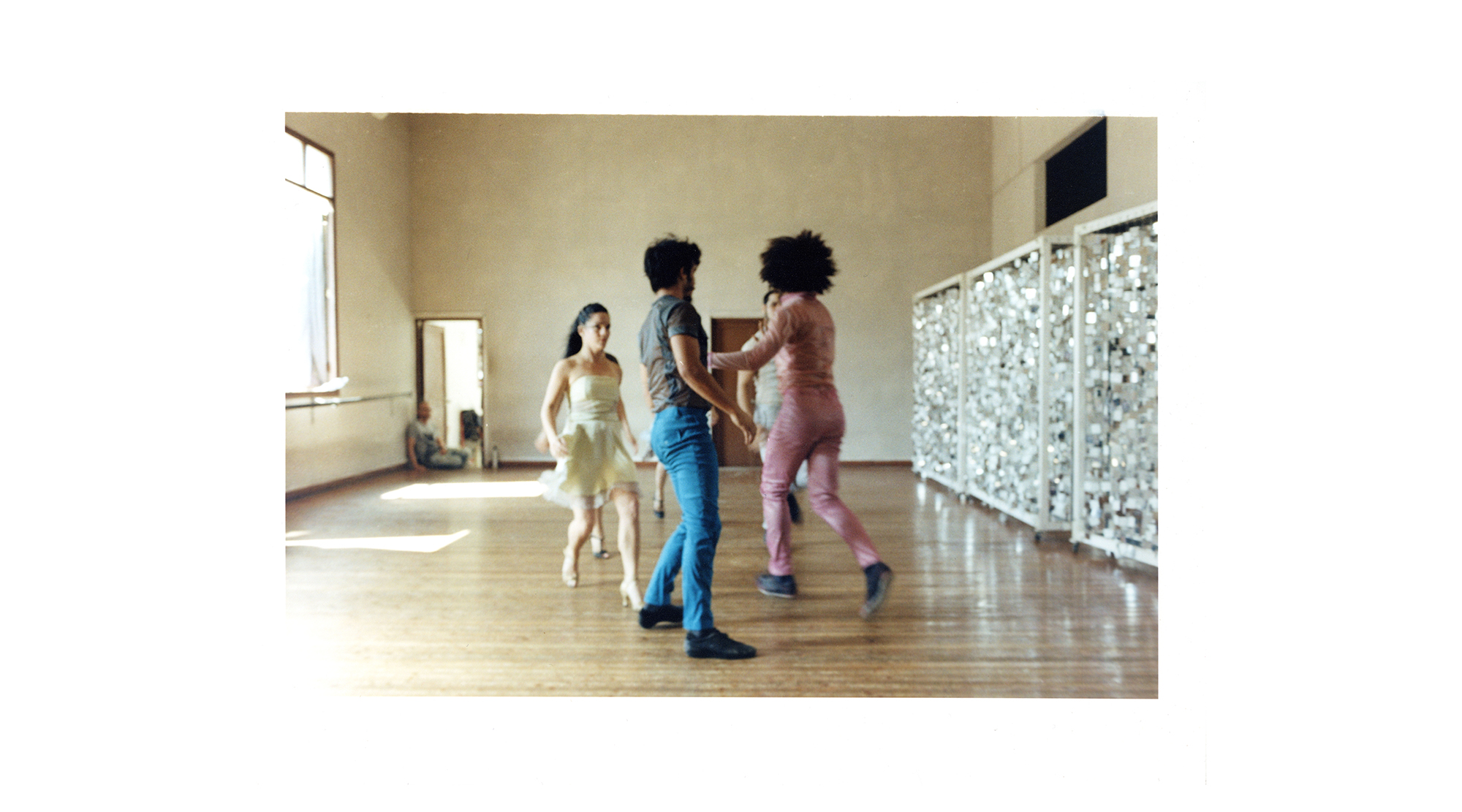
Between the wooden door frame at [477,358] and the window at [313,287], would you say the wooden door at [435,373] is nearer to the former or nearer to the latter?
the wooden door frame at [477,358]

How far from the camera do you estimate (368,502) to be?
155 inches

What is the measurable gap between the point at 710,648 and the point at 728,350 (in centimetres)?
101

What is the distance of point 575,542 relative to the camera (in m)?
3.01

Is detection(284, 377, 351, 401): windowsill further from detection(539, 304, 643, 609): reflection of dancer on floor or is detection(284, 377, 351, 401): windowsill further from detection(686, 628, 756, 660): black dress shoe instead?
detection(686, 628, 756, 660): black dress shoe

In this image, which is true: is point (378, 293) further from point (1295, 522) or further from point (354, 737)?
point (1295, 522)

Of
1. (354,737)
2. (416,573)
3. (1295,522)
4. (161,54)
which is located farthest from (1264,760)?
(416,573)

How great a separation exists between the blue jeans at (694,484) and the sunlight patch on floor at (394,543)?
200cm

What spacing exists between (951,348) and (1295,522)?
3792 millimetres

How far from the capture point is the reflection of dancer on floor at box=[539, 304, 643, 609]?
8.77ft

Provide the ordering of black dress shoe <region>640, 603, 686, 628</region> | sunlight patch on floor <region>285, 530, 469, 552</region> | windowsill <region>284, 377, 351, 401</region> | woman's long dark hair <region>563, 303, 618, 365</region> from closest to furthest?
1. black dress shoe <region>640, 603, 686, 628</region>
2. woman's long dark hair <region>563, 303, 618, 365</region>
3. windowsill <region>284, 377, 351, 401</region>
4. sunlight patch on floor <region>285, 530, 469, 552</region>

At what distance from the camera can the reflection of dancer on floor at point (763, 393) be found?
8.25ft

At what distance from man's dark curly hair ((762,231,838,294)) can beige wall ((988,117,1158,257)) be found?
812 mm

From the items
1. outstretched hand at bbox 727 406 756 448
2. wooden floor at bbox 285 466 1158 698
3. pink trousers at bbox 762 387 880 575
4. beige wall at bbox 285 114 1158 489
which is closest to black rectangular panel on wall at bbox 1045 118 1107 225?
beige wall at bbox 285 114 1158 489

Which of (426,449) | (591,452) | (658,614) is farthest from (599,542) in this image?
(658,614)
